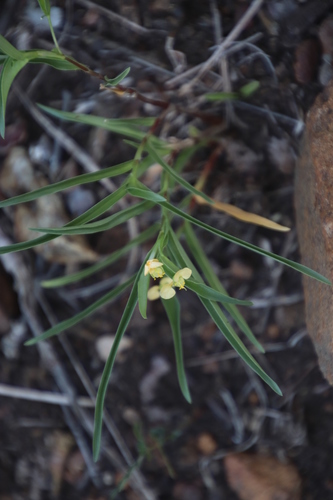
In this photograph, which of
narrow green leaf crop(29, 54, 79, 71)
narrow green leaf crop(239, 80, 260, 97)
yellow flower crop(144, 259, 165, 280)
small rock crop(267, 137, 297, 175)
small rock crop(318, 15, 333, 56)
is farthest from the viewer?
small rock crop(267, 137, 297, 175)

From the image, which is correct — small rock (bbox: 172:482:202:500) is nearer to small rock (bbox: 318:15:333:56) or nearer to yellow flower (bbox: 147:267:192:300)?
yellow flower (bbox: 147:267:192:300)

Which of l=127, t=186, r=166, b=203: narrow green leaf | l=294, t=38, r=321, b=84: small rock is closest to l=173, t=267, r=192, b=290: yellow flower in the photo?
l=127, t=186, r=166, b=203: narrow green leaf

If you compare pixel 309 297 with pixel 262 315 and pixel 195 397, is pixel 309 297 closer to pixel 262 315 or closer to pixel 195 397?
pixel 262 315

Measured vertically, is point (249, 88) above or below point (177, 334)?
above

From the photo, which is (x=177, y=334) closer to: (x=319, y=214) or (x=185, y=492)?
(x=319, y=214)

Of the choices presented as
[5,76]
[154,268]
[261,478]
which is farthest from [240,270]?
[5,76]

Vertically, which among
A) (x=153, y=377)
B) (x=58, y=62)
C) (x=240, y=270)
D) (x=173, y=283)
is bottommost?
(x=153, y=377)

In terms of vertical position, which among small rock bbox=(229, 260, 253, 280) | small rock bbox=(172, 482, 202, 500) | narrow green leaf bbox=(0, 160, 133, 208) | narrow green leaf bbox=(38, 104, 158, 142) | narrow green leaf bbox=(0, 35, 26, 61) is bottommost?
small rock bbox=(172, 482, 202, 500)

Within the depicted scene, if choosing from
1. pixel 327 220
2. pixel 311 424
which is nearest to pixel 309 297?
pixel 327 220
